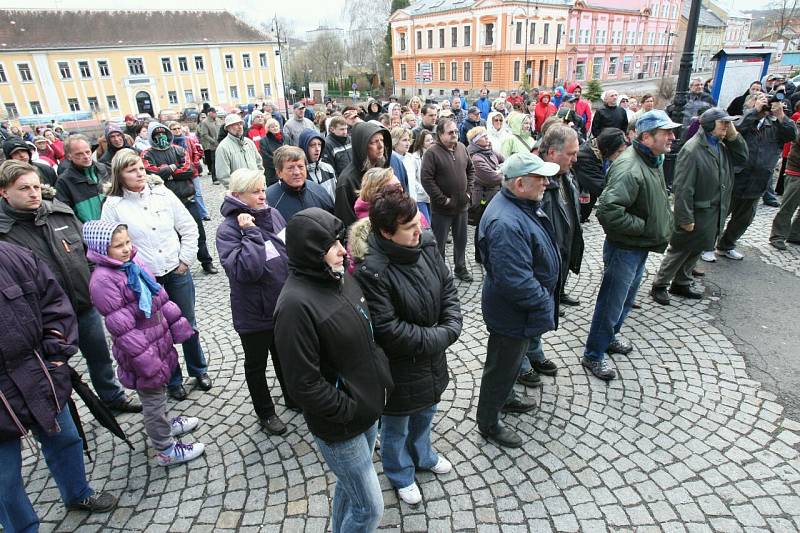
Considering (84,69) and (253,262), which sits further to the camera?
(84,69)

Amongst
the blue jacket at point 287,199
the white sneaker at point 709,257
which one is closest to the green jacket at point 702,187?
the white sneaker at point 709,257

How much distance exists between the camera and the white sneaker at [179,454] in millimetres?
3361

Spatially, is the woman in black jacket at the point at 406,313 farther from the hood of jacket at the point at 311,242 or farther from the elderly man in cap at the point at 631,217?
the elderly man in cap at the point at 631,217

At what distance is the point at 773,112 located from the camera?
21.1 feet

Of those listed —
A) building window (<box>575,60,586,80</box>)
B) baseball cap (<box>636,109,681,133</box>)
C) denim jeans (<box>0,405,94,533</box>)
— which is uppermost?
building window (<box>575,60,586,80</box>)

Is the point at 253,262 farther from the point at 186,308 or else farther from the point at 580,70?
the point at 580,70

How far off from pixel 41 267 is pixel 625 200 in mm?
4233

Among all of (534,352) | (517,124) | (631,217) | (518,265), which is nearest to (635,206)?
(631,217)

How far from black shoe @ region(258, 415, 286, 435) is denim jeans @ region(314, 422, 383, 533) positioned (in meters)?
1.31

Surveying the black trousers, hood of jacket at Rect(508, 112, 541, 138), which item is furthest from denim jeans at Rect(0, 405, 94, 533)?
hood of jacket at Rect(508, 112, 541, 138)

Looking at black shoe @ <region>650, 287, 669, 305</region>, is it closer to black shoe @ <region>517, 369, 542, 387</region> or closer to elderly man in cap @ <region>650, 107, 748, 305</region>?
elderly man in cap @ <region>650, 107, 748, 305</region>

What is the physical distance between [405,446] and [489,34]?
52.8m

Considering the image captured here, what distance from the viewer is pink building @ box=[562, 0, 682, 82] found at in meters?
53.8

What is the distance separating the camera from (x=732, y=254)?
6477 millimetres
